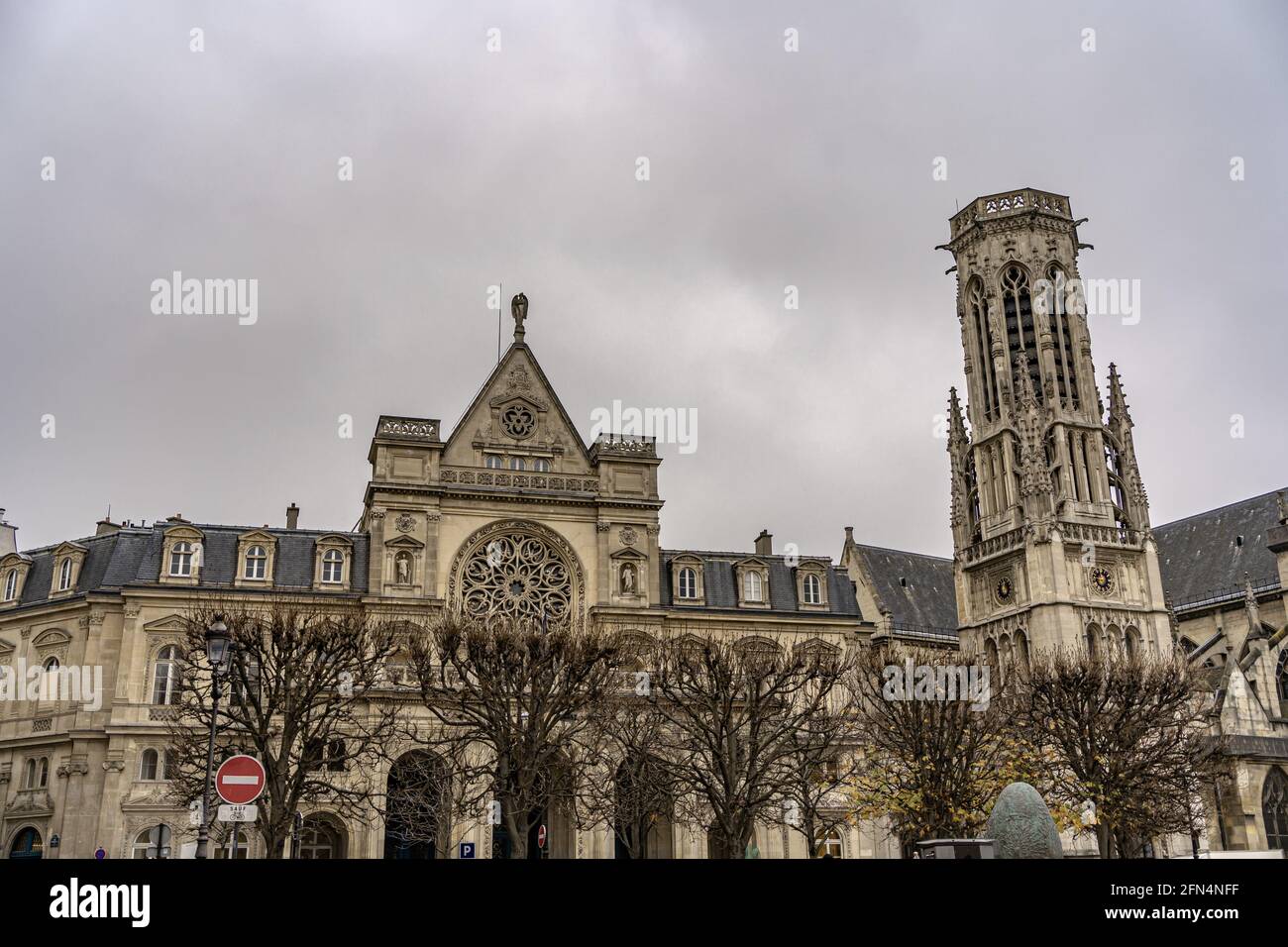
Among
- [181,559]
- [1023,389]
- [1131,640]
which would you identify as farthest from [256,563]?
[1131,640]

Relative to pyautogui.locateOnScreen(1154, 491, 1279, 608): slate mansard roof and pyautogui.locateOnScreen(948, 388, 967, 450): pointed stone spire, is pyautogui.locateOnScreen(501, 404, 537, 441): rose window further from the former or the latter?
pyautogui.locateOnScreen(1154, 491, 1279, 608): slate mansard roof

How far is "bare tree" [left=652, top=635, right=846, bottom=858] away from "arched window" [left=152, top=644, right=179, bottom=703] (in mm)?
19891

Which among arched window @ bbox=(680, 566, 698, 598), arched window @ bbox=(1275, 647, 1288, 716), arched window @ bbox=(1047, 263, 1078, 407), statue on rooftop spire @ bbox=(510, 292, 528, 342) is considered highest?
arched window @ bbox=(1047, 263, 1078, 407)

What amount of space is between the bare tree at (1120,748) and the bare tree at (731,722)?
8.20 metres

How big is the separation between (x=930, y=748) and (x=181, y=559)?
31557 millimetres

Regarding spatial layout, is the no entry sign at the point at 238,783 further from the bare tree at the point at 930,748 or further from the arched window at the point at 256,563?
the arched window at the point at 256,563

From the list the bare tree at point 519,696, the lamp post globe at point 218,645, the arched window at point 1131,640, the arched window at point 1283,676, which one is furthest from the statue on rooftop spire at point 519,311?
the arched window at point 1283,676

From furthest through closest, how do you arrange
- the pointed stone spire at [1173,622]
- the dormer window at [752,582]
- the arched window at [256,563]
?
the pointed stone spire at [1173,622] < the dormer window at [752,582] < the arched window at [256,563]

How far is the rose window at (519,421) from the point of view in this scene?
53438 mm

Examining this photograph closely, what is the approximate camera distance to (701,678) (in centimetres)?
4334

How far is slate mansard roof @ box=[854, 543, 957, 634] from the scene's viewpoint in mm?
82000

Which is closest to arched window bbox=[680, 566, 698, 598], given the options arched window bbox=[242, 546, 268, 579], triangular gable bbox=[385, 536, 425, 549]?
triangular gable bbox=[385, 536, 425, 549]
